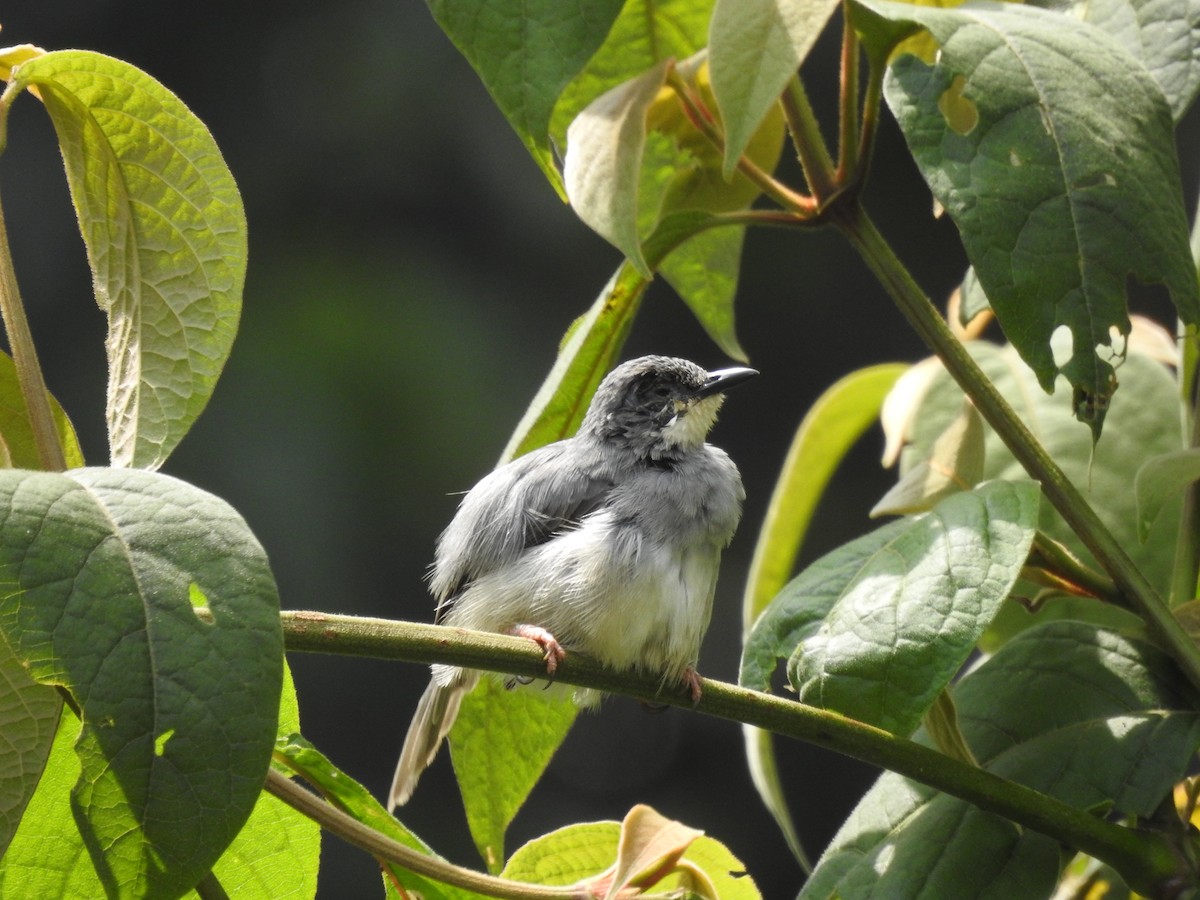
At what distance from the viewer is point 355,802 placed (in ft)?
5.06

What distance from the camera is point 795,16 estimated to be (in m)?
1.48

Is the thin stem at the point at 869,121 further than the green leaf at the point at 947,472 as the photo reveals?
No

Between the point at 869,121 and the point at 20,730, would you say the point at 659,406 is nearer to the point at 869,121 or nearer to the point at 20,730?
the point at 869,121


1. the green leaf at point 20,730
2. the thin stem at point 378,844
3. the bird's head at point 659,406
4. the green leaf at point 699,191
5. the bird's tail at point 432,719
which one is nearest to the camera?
the green leaf at point 20,730

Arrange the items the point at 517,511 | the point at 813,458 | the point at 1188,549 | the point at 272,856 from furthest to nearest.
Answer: the point at 517,511 < the point at 813,458 < the point at 1188,549 < the point at 272,856

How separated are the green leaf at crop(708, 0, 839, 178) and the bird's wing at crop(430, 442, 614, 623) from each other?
4.30ft

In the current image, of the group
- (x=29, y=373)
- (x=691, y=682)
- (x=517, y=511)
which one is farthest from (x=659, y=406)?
(x=29, y=373)

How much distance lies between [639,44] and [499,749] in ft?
3.19

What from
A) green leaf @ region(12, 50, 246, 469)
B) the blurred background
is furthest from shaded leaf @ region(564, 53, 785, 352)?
the blurred background

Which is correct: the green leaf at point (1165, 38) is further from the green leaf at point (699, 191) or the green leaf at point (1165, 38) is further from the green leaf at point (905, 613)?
the green leaf at point (905, 613)

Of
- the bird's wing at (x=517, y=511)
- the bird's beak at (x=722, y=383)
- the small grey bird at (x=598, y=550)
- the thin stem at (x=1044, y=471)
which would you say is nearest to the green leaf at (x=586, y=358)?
the thin stem at (x=1044, y=471)

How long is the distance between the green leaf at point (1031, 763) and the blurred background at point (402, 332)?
5.36 metres

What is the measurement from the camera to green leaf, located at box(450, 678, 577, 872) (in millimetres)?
1913

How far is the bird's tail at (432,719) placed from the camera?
2438mm
